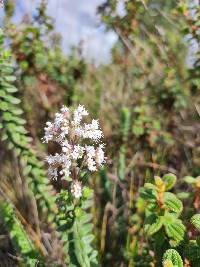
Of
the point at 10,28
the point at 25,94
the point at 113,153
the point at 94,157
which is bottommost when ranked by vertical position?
the point at 94,157

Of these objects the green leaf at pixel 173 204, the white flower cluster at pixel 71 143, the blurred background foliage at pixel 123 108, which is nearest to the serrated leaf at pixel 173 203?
the green leaf at pixel 173 204

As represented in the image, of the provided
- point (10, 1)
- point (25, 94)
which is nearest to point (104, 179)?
point (25, 94)

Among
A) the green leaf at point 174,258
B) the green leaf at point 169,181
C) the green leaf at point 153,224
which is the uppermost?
the green leaf at point 169,181

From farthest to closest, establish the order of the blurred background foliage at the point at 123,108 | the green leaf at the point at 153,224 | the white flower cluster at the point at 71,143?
the blurred background foliage at the point at 123,108
the green leaf at the point at 153,224
the white flower cluster at the point at 71,143

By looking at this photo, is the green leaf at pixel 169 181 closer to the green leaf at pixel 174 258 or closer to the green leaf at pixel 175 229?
the green leaf at pixel 175 229

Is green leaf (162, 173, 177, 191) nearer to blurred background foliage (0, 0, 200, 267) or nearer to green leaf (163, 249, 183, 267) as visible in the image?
green leaf (163, 249, 183, 267)

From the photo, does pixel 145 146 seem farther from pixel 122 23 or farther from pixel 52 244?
pixel 52 244

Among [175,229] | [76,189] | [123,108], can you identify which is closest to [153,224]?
[175,229]

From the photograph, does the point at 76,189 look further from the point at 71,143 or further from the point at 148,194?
the point at 148,194
